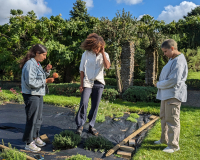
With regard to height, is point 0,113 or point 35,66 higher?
point 35,66

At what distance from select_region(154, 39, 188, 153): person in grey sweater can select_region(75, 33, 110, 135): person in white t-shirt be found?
107cm

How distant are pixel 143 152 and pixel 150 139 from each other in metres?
0.58

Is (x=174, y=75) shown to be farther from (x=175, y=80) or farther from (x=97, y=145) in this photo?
(x=97, y=145)

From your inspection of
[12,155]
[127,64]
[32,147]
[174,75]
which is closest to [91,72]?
[174,75]

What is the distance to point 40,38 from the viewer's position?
12.7 m

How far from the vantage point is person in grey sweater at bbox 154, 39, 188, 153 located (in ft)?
8.61

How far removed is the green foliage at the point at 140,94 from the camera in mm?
8250

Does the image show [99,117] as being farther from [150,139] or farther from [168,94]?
[168,94]

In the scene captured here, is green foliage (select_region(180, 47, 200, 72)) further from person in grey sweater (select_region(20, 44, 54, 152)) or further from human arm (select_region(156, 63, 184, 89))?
person in grey sweater (select_region(20, 44, 54, 152))

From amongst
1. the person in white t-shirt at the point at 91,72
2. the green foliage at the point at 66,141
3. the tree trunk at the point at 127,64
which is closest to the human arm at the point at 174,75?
the person in white t-shirt at the point at 91,72

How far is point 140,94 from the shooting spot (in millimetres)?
8281

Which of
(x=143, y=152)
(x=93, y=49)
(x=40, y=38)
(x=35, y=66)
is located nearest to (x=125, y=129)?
(x=143, y=152)

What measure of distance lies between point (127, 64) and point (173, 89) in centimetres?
647

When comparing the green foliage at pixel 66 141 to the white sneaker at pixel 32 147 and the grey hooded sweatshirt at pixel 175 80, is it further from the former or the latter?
the grey hooded sweatshirt at pixel 175 80
